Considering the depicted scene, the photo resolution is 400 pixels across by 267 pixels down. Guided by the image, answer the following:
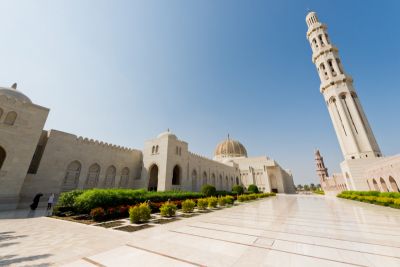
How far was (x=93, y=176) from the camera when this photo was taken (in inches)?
732

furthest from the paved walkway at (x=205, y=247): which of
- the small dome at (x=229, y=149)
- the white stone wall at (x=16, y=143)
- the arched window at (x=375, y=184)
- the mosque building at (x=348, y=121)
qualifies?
the small dome at (x=229, y=149)

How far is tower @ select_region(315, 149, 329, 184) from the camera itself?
55275 millimetres

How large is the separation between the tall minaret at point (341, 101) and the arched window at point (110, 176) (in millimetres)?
36614

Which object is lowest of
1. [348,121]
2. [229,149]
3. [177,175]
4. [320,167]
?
[177,175]

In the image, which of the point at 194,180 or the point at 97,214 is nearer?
the point at 97,214

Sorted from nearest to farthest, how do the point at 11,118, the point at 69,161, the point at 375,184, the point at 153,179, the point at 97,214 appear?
the point at 97,214, the point at 11,118, the point at 69,161, the point at 375,184, the point at 153,179

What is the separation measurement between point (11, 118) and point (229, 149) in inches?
1840

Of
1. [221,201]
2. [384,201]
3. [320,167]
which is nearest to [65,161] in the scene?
[221,201]

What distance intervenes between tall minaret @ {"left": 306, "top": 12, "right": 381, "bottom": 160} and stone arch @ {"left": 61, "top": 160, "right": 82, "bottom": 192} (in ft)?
129

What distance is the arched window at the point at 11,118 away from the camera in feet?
43.5

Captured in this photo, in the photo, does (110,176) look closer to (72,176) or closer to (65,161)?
(72,176)

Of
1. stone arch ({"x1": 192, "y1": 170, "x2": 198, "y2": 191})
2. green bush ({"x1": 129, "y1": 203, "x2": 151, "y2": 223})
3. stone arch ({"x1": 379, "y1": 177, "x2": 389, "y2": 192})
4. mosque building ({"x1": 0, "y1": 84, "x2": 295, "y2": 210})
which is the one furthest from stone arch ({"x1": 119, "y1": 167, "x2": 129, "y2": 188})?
stone arch ({"x1": 379, "y1": 177, "x2": 389, "y2": 192})

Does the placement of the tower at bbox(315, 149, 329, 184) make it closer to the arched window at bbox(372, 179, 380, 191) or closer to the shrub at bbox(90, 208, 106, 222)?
the arched window at bbox(372, 179, 380, 191)

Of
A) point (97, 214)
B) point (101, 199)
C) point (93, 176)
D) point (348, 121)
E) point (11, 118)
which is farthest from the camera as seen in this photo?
point (348, 121)
